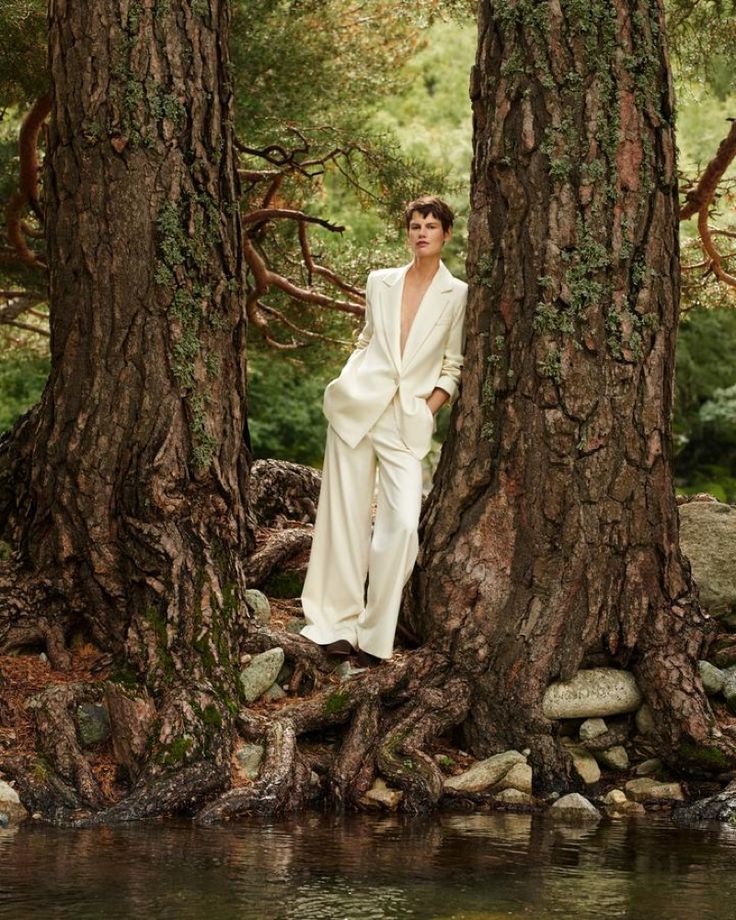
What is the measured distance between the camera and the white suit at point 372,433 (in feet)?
23.9

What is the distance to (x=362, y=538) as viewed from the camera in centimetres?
737

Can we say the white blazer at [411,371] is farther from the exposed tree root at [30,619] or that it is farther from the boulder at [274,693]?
the exposed tree root at [30,619]

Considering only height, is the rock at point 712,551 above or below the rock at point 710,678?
above

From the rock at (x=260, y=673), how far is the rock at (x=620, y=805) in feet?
5.36

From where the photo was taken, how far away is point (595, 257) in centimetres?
690

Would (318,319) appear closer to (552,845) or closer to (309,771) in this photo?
(309,771)

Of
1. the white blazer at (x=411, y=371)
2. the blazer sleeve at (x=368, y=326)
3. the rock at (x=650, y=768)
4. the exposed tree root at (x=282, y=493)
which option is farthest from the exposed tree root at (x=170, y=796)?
the exposed tree root at (x=282, y=493)

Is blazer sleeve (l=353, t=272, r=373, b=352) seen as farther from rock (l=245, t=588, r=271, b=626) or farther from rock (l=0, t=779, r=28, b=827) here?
rock (l=0, t=779, r=28, b=827)

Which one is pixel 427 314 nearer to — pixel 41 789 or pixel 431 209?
pixel 431 209

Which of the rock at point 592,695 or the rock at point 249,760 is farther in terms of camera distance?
the rock at point 592,695

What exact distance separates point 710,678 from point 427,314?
7.34 ft

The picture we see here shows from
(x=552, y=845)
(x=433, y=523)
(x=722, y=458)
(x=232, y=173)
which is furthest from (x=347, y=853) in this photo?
(x=722, y=458)

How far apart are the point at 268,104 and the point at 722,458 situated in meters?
13.1


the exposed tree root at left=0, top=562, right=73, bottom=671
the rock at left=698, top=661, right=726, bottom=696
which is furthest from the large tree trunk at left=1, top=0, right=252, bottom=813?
the rock at left=698, top=661, right=726, bottom=696
